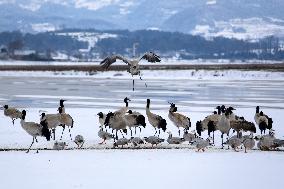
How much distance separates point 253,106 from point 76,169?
1534cm

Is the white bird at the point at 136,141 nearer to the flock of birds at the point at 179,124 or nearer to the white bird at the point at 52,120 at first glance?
the flock of birds at the point at 179,124

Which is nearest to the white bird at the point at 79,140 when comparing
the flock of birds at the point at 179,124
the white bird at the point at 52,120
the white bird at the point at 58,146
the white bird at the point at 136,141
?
the flock of birds at the point at 179,124

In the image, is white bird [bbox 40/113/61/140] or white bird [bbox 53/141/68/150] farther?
white bird [bbox 40/113/61/140]

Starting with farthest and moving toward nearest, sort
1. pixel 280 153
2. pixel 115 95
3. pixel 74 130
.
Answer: pixel 115 95 → pixel 74 130 → pixel 280 153

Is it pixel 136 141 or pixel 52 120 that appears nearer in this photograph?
pixel 136 141

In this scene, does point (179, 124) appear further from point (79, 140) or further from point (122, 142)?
point (79, 140)

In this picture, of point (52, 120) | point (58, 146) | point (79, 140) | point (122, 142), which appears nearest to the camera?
point (58, 146)

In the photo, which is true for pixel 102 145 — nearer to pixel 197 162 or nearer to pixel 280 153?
pixel 197 162

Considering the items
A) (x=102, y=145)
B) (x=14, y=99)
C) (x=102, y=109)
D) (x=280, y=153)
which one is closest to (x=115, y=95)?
(x=14, y=99)

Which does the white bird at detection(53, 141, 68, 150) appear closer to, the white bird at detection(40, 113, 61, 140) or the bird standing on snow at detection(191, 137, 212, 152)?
the white bird at detection(40, 113, 61, 140)

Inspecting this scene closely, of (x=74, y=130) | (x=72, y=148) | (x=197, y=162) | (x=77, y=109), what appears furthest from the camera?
(x=77, y=109)

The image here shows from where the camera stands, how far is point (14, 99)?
92.7 feet

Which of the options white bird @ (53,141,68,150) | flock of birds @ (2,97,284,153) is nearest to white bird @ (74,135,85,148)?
flock of birds @ (2,97,284,153)

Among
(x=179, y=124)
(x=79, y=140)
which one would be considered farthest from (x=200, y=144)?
(x=79, y=140)
